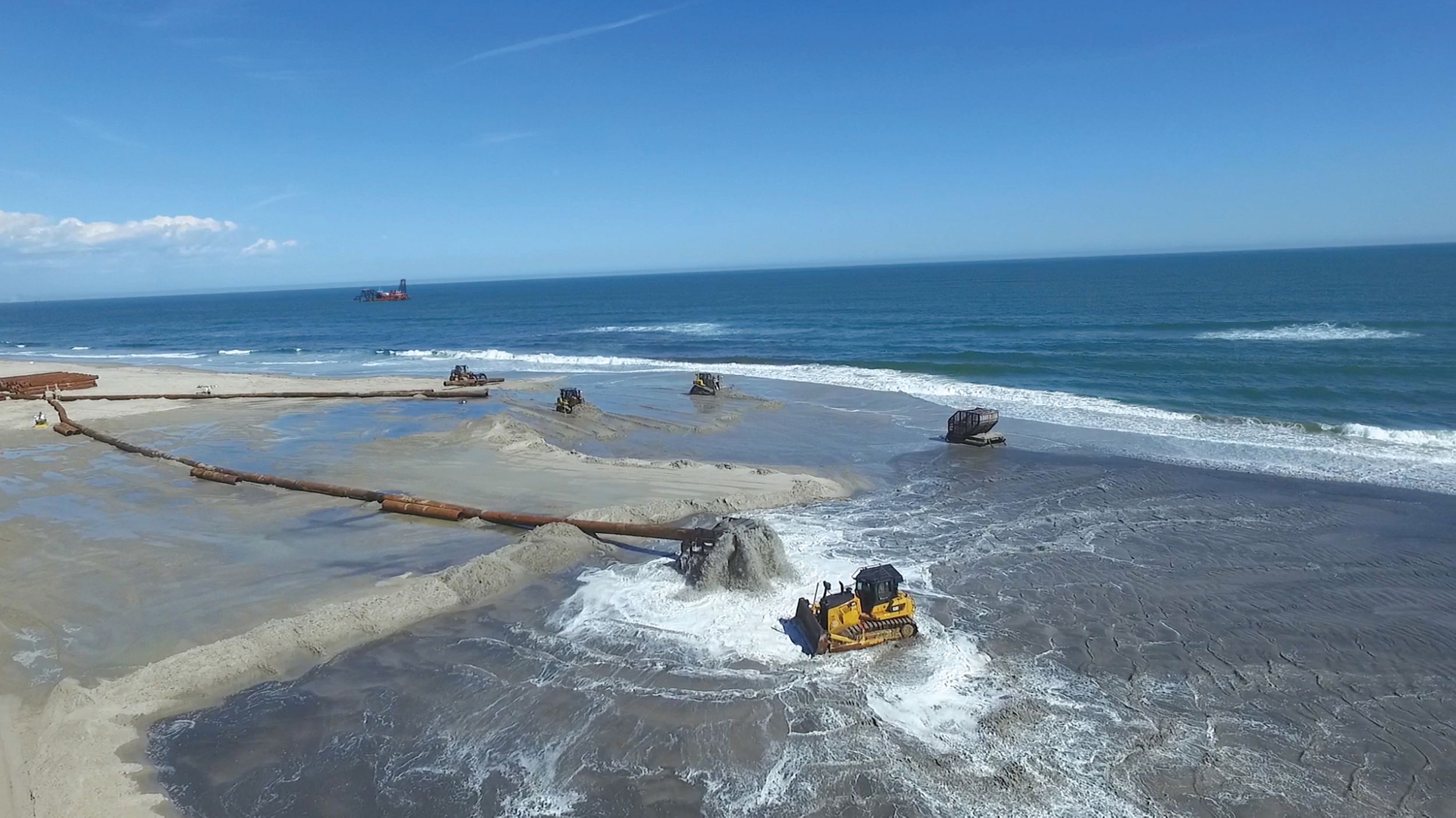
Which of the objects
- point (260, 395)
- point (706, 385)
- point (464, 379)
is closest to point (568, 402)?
point (706, 385)

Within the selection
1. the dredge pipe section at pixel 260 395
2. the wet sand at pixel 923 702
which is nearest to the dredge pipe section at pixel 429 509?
the wet sand at pixel 923 702

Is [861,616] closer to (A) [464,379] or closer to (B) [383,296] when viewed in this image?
(A) [464,379]

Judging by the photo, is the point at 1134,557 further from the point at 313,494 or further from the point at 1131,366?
the point at 1131,366

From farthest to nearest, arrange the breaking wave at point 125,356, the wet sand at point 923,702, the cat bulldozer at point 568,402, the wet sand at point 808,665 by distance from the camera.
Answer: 1. the breaking wave at point 125,356
2. the cat bulldozer at point 568,402
3. the wet sand at point 808,665
4. the wet sand at point 923,702

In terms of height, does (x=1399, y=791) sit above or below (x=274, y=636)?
below

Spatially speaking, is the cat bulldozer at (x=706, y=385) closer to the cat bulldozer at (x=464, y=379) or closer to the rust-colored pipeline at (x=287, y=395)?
the rust-colored pipeline at (x=287, y=395)

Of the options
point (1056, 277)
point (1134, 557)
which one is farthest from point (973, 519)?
point (1056, 277)

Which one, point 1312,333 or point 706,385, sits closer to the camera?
point 706,385
